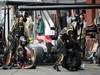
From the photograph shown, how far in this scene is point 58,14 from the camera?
18.5 metres

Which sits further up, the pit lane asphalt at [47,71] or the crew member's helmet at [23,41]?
the crew member's helmet at [23,41]

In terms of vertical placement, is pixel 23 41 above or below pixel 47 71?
above

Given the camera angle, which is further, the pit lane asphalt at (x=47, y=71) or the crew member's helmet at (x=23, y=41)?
the crew member's helmet at (x=23, y=41)

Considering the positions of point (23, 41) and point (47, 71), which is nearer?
point (47, 71)

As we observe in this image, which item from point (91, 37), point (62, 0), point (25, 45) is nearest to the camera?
point (25, 45)

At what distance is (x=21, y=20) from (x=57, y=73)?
286 cm

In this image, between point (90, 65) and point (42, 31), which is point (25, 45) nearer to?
point (90, 65)

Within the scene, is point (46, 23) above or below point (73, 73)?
above

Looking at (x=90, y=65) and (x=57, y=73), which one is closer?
(x=57, y=73)

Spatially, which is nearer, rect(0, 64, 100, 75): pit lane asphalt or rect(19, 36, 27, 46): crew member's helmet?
rect(0, 64, 100, 75): pit lane asphalt

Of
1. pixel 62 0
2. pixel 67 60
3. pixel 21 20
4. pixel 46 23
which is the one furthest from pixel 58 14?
pixel 62 0

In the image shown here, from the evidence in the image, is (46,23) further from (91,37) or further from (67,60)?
(67,60)

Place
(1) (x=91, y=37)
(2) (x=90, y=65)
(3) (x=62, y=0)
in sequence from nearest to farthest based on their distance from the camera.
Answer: (2) (x=90, y=65), (1) (x=91, y=37), (3) (x=62, y=0)

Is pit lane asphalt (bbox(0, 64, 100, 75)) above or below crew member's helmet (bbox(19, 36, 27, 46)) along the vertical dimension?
below
